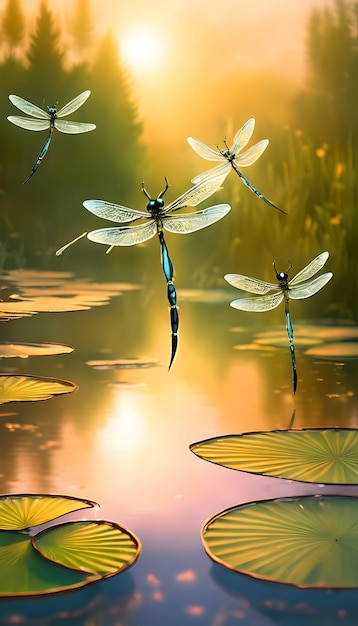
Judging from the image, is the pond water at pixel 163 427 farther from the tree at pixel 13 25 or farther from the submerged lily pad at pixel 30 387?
the tree at pixel 13 25

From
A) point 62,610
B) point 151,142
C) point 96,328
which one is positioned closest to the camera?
point 62,610

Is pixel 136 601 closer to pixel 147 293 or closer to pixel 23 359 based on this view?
pixel 23 359

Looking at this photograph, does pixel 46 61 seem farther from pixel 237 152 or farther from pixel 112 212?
pixel 112 212

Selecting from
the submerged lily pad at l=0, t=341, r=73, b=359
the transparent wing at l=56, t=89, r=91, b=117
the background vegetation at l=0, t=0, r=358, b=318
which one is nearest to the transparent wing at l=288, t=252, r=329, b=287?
the submerged lily pad at l=0, t=341, r=73, b=359

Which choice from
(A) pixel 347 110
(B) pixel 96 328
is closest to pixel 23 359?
(B) pixel 96 328

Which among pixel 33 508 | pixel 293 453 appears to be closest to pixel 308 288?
pixel 293 453
